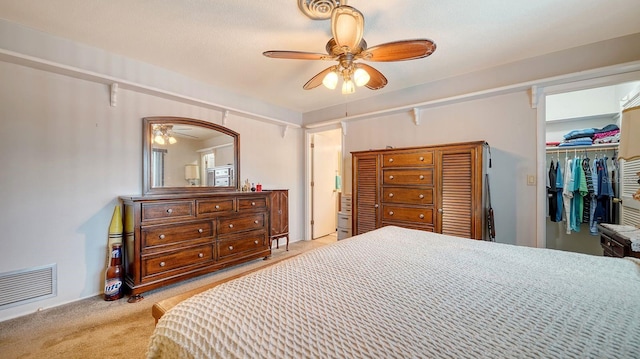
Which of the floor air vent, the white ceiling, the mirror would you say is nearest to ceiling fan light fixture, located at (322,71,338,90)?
the white ceiling

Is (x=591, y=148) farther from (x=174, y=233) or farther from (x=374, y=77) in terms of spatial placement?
(x=174, y=233)

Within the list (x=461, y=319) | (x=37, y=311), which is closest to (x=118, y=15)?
(x=37, y=311)

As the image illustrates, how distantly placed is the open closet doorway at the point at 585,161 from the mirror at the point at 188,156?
4.09 m


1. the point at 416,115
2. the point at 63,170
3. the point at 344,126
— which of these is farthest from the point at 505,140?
the point at 63,170

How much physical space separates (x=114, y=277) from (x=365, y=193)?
2926 millimetres

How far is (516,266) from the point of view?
1188mm

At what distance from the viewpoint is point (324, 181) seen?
505 centimetres

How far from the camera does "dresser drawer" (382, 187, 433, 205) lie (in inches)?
110

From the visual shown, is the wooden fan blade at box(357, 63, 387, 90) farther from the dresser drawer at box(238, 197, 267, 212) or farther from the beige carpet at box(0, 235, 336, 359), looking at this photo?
the beige carpet at box(0, 235, 336, 359)

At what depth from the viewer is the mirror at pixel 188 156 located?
2824mm

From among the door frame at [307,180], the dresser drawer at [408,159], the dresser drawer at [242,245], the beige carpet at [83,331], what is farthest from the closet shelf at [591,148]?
the beige carpet at [83,331]

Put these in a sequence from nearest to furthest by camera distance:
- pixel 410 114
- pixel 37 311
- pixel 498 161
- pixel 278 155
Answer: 1. pixel 37 311
2. pixel 498 161
3. pixel 410 114
4. pixel 278 155

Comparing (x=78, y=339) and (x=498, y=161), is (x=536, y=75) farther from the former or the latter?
(x=78, y=339)

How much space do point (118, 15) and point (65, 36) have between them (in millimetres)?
786
